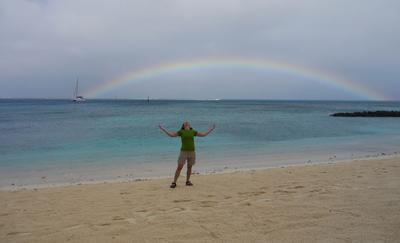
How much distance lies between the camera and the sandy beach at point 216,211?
219 inches

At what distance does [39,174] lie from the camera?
538 inches

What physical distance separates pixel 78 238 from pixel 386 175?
8372 mm

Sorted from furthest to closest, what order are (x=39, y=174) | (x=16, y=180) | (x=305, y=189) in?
(x=39, y=174) < (x=16, y=180) < (x=305, y=189)

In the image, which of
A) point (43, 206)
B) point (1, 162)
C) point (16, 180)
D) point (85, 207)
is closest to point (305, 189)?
point (85, 207)

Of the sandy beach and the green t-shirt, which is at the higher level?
the green t-shirt

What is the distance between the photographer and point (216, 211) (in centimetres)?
692

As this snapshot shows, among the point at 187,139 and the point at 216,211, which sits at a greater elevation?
the point at 187,139

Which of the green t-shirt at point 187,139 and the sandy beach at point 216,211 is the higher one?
the green t-shirt at point 187,139

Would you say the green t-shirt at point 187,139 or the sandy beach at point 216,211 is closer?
the sandy beach at point 216,211

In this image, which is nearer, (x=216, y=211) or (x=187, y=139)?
(x=216, y=211)

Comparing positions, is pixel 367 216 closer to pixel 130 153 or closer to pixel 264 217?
pixel 264 217

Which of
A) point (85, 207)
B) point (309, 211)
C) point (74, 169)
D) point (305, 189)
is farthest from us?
point (74, 169)

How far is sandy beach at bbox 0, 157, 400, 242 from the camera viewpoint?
5.57 meters

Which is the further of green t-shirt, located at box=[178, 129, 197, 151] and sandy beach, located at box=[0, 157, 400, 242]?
green t-shirt, located at box=[178, 129, 197, 151]
